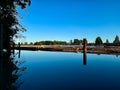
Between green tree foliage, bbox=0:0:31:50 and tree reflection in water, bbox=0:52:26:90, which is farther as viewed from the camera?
green tree foliage, bbox=0:0:31:50

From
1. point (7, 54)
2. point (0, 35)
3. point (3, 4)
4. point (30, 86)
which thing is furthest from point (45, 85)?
point (7, 54)

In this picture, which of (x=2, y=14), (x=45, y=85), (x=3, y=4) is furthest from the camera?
(x=2, y=14)

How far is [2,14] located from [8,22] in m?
0.93

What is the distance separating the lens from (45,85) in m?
9.88

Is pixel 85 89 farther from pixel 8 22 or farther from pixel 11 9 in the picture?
pixel 11 9

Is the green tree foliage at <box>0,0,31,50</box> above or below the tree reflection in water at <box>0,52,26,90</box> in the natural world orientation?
above

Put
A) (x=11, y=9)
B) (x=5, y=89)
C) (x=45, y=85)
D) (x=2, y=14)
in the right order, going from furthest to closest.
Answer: (x=11, y=9), (x=2, y=14), (x=45, y=85), (x=5, y=89)

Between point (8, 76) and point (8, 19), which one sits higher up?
point (8, 19)

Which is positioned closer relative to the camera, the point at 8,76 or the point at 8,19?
the point at 8,76

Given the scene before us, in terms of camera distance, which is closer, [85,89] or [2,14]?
[85,89]

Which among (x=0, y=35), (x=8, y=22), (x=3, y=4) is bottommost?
(x=0, y=35)

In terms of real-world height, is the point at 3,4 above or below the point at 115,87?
above

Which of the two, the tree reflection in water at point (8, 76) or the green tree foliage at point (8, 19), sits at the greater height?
the green tree foliage at point (8, 19)

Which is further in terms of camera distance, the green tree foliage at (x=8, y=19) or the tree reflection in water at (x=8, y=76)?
the green tree foliage at (x=8, y=19)
